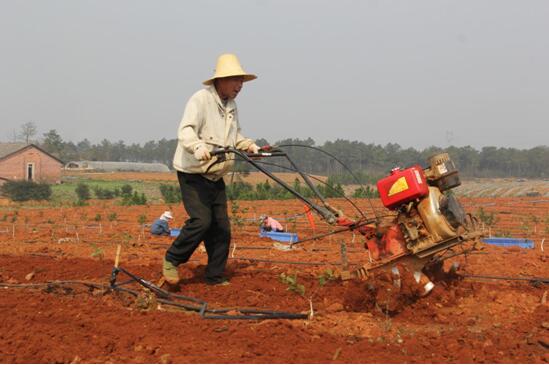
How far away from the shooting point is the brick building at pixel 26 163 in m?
57.2

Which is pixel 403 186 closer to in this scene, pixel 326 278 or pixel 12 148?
pixel 326 278

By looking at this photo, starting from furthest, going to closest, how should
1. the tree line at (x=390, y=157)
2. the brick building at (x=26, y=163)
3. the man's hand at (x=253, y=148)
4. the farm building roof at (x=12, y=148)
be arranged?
the tree line at (x=390, y=157), the farm building roof at (x=12, y=148), the brick building at (x=26, y=163), the man's hand at (x=253, y=148)

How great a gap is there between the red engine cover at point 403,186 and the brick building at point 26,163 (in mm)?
56945

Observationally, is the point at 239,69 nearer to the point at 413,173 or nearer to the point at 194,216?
the point at 194,216

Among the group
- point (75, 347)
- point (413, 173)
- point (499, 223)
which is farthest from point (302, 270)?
point (499, 223)

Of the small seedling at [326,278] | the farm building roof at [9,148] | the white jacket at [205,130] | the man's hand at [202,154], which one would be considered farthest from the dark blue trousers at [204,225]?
the farm building roof at [9,148]

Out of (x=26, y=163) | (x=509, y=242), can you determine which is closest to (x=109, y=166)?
(x=26, y=163)

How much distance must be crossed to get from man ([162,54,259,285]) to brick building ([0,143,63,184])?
55.6 meters

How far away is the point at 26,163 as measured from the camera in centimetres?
5806

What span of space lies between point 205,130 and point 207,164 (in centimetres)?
36

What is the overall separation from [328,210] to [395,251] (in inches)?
27.1

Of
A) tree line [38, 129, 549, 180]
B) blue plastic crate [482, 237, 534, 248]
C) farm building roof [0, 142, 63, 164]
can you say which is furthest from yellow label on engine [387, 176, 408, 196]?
tree line [38, 129, 549, 180]

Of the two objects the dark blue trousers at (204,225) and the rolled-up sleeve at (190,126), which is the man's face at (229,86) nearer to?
the rolled-up sleeve at (190,126)

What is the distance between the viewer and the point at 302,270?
263 inches
